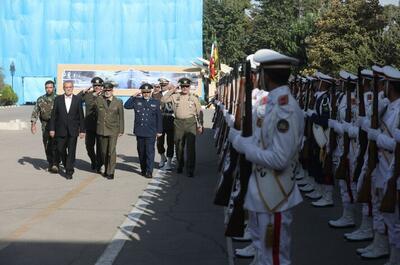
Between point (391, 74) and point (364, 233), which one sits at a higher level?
point (391, 74)

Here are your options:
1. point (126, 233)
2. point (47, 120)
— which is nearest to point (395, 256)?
point (126, 233)

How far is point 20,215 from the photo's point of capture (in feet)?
28.8

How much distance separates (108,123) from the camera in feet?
40.7

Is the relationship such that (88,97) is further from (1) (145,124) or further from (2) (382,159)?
(2) (382,159)

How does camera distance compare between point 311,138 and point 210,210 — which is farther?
point 311,138

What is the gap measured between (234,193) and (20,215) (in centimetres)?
462

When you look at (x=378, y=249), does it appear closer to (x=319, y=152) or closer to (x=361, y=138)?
(x=361, y=138)

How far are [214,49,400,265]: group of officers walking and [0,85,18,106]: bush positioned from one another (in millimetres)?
49479

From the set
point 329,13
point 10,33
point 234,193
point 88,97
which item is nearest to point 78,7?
point 10,33

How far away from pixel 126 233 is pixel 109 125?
5.01m

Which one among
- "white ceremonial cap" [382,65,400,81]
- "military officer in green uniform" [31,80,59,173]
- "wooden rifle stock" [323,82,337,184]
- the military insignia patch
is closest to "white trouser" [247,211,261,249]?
the military insignia patch

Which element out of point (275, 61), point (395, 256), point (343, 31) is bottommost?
point (395, 256)

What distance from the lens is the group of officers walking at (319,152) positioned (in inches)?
177

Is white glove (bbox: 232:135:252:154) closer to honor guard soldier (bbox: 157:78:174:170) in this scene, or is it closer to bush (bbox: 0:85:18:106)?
honor guard soldier (bbox: 157:78:174:170)
